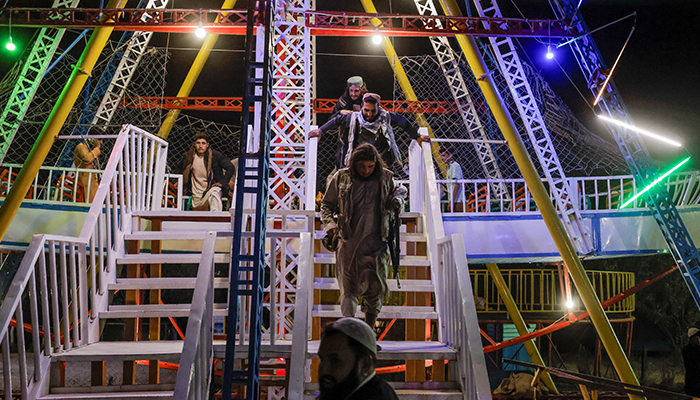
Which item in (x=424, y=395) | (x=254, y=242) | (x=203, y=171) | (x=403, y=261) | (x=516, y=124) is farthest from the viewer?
(x=516, y=124)

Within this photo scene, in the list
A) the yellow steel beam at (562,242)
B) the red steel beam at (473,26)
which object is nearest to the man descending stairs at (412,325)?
the yellow steel beam at (562,242)

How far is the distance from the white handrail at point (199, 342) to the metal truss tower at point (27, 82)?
7679 mm

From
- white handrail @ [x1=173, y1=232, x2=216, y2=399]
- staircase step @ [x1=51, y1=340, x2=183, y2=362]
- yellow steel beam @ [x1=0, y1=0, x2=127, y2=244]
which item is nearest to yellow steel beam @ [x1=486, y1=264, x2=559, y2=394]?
white handrail @ [x1=173, y1=232, x2=216, y2=399]

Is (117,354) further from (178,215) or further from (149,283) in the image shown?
(178,215)

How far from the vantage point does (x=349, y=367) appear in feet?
6.34

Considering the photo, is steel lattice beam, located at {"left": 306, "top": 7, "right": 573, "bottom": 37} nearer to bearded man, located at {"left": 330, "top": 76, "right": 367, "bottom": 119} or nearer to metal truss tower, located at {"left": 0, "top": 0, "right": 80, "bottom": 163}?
bearded man, located at {"left": 330, "top": 76, "right": 367, "bottom": 119}

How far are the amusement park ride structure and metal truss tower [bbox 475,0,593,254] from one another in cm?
3

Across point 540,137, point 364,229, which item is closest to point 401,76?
point 540,137

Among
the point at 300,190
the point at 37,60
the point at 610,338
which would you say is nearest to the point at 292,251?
the point at 300,190

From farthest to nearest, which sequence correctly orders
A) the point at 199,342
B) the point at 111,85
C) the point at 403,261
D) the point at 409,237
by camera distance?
the point at 111,85
the point at 409,237
the point at 403,261
the point at 199,342

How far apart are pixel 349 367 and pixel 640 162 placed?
26.6 feet

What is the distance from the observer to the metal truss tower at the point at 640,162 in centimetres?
789

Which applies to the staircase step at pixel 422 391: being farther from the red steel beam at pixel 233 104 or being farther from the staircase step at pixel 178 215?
the red steel beam at pixel 233 104

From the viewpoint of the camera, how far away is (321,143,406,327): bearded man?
13.1ft
